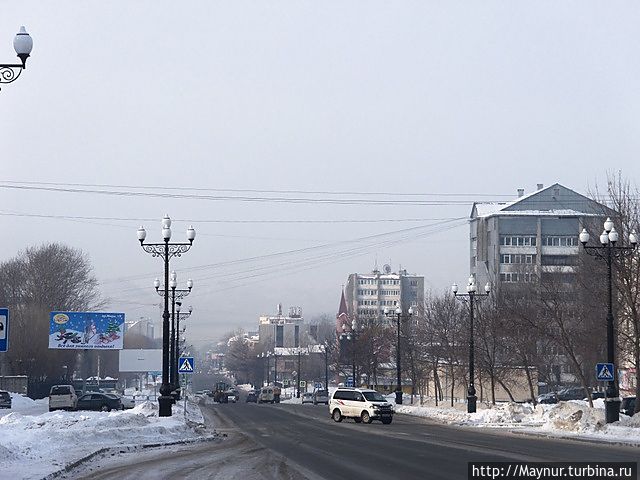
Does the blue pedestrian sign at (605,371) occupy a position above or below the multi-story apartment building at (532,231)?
below

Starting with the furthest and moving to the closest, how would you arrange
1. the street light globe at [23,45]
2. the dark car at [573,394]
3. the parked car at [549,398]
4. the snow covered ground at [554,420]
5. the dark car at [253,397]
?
the dark car at [253,397]
the dark car at [573,394]
the parked car at [549,398]
the snow covered ground at [554,420]
the street light globe at [23,45]

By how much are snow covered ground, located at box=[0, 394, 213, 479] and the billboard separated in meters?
36.7

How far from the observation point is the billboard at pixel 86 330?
76750 millimetres

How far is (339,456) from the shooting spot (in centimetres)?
2719

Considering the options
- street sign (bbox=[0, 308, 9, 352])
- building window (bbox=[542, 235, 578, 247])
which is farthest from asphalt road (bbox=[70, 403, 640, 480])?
building window (bbox=[542, 235, 578, 247])

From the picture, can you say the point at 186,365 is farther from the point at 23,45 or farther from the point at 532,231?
the point at 532,231

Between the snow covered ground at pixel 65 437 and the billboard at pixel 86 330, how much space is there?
3667 cm

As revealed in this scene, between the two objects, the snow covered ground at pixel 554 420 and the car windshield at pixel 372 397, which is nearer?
the snow covered ground at pixel 554 420

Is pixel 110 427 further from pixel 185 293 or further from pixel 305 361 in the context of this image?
pixel 305 361

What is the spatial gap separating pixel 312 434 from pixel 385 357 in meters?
63.8

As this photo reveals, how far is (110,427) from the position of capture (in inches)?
1345

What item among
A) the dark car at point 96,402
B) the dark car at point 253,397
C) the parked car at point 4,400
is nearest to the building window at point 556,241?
the dark car at point 253,397

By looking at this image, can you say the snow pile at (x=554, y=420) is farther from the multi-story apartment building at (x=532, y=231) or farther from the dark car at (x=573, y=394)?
the multi-story apartment building at (x=532, y=231)

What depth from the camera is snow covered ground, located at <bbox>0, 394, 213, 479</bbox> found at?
22422 mm
